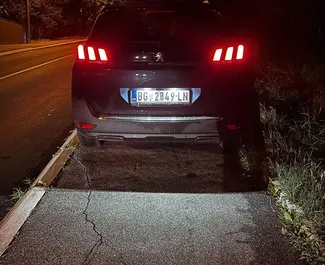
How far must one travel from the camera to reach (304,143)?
5.24 meters

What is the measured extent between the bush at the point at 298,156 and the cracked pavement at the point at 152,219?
15cm

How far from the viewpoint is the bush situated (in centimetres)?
346

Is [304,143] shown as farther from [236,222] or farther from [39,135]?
[39,135]

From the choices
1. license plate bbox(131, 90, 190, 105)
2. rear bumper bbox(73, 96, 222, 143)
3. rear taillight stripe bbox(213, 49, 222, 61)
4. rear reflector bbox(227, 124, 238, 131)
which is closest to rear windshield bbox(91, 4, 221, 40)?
rear taillight stripe bbox(213, 49, 222, 61)

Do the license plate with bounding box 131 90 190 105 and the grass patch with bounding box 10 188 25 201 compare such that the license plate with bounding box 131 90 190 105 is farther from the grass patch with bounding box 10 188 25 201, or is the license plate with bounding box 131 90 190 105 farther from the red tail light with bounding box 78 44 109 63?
the grass patch with bounding box 10 188 25 201

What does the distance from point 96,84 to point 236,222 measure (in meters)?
1.93

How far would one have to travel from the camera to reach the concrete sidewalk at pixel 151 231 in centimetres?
340

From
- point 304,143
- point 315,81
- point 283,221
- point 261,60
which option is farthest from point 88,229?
point 261,60

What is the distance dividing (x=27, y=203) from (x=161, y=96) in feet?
5.11

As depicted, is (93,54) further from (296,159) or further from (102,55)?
(296,159)

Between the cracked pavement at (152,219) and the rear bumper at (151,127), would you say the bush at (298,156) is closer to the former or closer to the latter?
the cracked pavement at (152,219)

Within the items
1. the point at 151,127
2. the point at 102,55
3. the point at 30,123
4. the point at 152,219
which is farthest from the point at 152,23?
the point at 30,123

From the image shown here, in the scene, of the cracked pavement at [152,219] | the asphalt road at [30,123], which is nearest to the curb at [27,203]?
the cracked pavement at [152,219]

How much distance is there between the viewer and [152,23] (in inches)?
200
